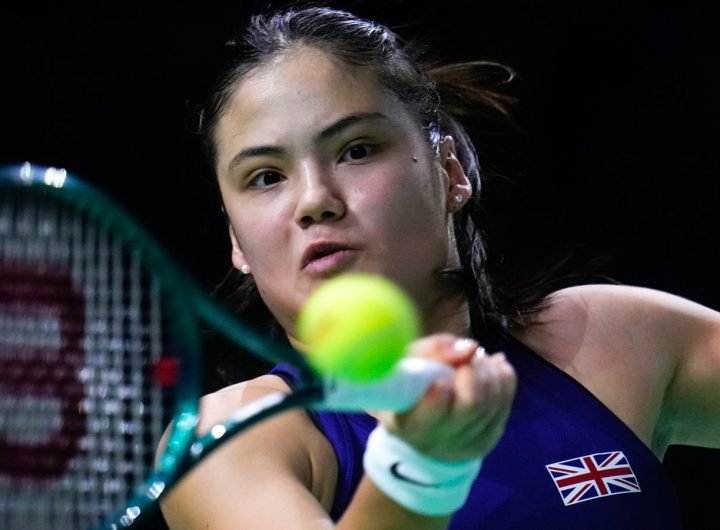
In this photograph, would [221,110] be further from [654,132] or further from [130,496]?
[654,132]

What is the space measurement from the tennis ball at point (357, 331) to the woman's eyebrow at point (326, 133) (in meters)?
0.49

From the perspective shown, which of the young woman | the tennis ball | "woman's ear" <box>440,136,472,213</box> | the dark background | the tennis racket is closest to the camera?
the tennis ball

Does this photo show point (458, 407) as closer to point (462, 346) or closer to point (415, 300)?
point (462, 346)

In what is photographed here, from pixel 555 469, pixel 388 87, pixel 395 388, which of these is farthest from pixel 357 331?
pixel 388 87

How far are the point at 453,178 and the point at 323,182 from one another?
0.29 m

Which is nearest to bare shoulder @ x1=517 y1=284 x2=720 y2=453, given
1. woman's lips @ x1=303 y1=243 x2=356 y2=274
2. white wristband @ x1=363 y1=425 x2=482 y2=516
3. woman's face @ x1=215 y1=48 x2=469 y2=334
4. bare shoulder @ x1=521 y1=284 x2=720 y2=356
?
bare shoulder @ x1=521 y1=284 x2=720 y2=356

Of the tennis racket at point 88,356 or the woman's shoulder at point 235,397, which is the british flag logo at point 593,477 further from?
the tennis racket at point 88,356

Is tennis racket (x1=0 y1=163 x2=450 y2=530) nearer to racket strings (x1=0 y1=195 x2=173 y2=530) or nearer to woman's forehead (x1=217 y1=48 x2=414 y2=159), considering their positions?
racket strings (x1=0 y1=195 x2=173 y2=530)

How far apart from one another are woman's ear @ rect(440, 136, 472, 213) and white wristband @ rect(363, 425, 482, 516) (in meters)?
0.63

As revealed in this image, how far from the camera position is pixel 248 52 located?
1615 mm

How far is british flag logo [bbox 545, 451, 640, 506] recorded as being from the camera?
143cm

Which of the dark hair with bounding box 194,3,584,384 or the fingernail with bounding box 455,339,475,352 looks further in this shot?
the dark hair with bounding box 194,3,584,384

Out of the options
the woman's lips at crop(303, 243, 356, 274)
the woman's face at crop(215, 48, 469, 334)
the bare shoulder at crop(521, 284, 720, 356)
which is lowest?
the bare shoulder at crop(521, 284, 720, 356)

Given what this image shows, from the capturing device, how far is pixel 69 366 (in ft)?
3.85
